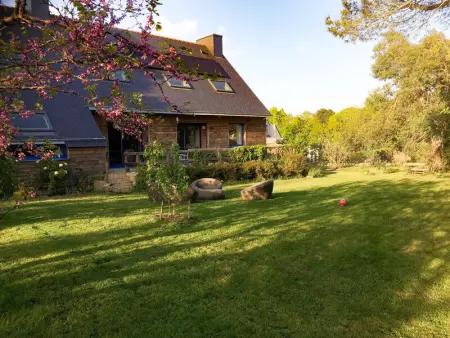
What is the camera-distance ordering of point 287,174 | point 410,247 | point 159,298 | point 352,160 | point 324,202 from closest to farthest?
point 159,298, point 410,247, point 324,202, point 287,174, point 352,160

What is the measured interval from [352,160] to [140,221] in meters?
20.8

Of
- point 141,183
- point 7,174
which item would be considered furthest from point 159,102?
point 7,174

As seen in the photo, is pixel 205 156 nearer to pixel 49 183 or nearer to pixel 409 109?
pixel 49 183

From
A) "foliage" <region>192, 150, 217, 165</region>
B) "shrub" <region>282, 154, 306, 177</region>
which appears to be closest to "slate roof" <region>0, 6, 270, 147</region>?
"foliage" <region>192, 150, 217, 165</region>

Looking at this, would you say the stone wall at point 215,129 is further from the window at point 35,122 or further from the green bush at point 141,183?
the window at point 35,122

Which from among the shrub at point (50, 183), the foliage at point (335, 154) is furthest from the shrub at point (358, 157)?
the shrub at point (50, 183)

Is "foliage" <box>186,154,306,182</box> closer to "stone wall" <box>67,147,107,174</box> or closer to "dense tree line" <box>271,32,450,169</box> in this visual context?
"dense tree line" <box>271,32,450,169</box>

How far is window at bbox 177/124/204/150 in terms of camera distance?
2066cm

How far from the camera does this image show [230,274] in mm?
4562

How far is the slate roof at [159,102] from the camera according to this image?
1405 centimetres

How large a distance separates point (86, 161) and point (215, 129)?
8.82 m

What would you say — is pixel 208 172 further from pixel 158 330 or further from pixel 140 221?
pixel 158 330

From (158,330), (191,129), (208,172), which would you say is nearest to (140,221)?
(158,330)

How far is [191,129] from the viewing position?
2116cm
